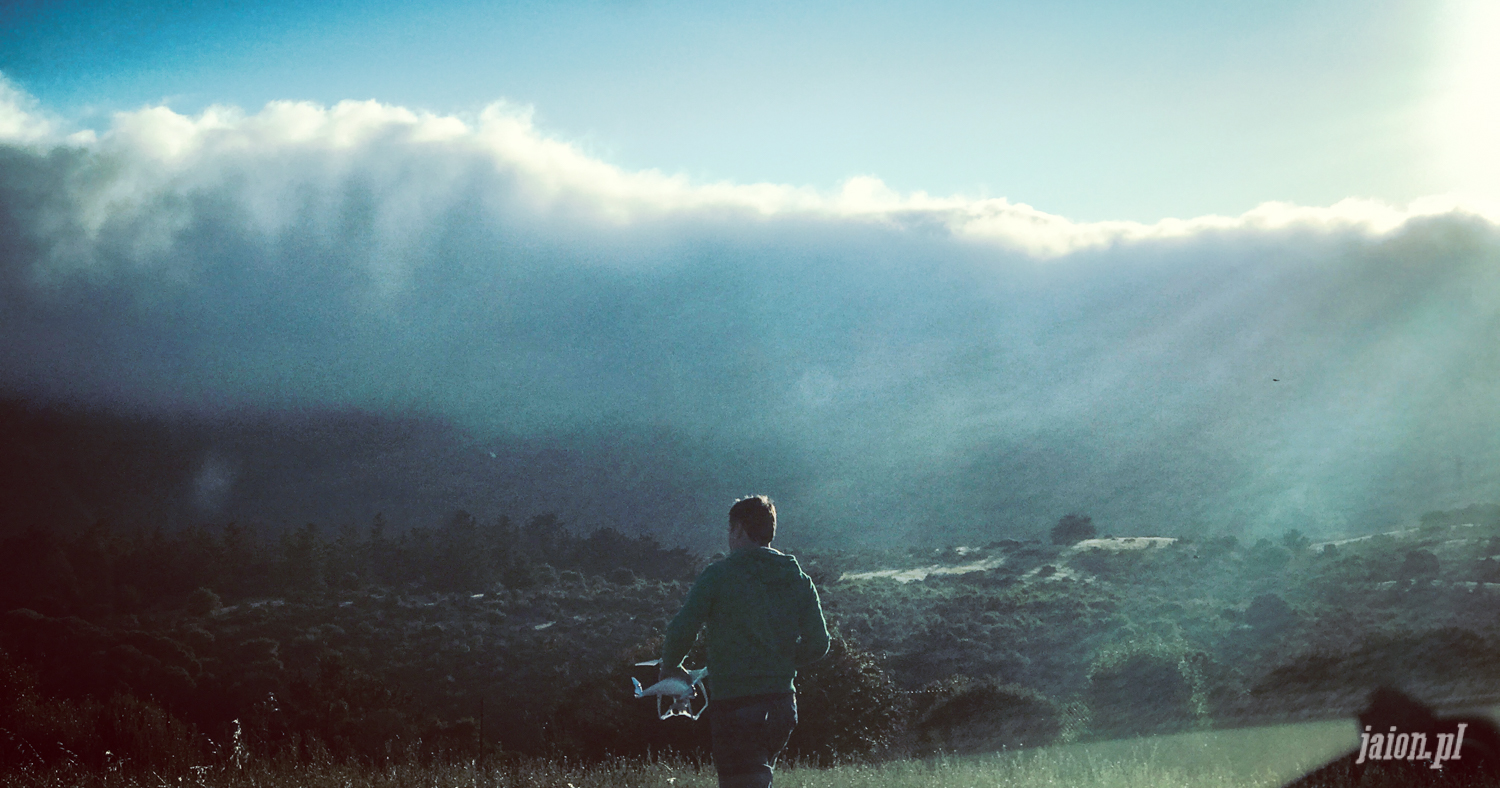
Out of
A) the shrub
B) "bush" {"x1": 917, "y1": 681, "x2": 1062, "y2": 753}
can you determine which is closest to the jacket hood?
"bush" {"x1": 917, "y1": 681, "x2": 1062, "y2": 753}

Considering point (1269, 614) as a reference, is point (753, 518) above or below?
above

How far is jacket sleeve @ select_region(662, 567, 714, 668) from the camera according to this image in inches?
210

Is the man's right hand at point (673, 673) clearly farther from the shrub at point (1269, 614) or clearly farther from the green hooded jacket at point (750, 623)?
the shrub at point (1269, 614)

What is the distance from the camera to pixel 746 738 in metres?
5.35

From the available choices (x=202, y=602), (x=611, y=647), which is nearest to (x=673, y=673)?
(x=611, y=647)

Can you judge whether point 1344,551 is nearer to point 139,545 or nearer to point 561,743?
point 561,743

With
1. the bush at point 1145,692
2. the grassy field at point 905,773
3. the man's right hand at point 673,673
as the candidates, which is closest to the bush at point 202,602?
the bush at point 1145,692

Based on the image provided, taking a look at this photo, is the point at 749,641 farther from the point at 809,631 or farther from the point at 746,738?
the point at 746,738

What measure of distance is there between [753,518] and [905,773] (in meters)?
7.14

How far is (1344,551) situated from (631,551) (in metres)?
41.8

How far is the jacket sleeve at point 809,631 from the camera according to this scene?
215 inches

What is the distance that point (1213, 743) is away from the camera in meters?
13.5

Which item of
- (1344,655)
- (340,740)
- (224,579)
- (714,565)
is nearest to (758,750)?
(714,565)

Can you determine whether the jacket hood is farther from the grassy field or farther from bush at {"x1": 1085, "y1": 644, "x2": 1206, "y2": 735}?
bush at {"x1": 1085, "y1": 644, "x2": 1206, "y2": 735}
